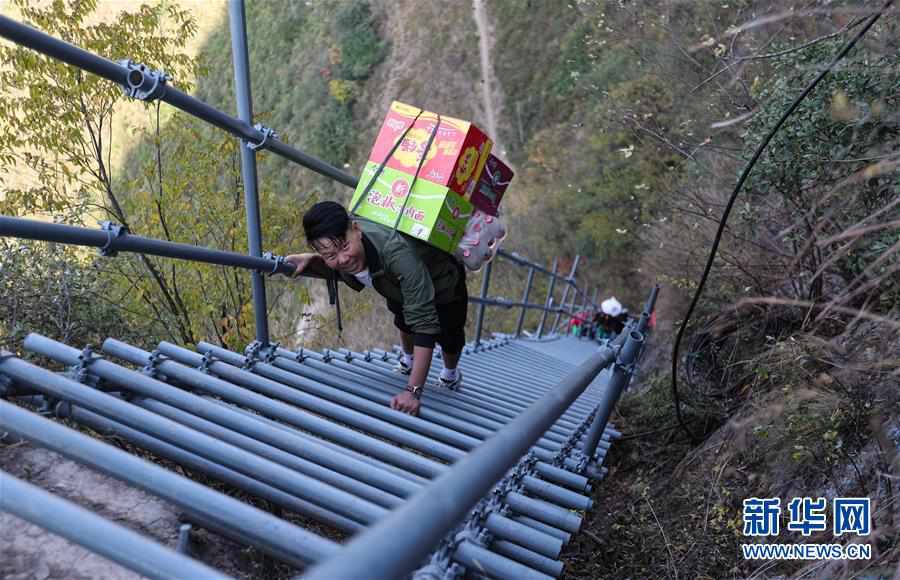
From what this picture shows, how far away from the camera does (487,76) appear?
88.3 ft

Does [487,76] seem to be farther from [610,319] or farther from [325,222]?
[325,222]

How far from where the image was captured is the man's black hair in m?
2.50

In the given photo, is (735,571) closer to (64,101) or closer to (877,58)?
(877,58)

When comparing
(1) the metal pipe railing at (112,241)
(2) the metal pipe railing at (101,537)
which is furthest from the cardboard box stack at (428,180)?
(2) the metal pipe railing at (101,537)

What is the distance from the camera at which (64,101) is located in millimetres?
6473

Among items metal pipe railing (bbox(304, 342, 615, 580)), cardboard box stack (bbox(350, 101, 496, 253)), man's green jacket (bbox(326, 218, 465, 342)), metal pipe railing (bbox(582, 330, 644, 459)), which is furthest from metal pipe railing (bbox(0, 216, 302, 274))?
metal pipe railing (bbox(582, 330, 644, 459))

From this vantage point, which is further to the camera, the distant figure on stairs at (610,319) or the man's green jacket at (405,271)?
the distant figure on stairs at (610,319)

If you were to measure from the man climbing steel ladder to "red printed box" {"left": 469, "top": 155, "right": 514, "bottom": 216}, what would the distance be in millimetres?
259

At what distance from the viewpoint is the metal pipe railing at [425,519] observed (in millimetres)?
678

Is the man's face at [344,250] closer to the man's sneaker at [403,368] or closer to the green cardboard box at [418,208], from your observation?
the green cardboard box at [418,208]

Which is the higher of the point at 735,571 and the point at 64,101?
the point at 64,101

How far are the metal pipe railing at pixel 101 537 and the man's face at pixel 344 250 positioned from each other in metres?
1.62

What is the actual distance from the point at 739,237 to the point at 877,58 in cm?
166

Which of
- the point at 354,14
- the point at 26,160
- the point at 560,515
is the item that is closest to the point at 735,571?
Result: the point at 560,515
